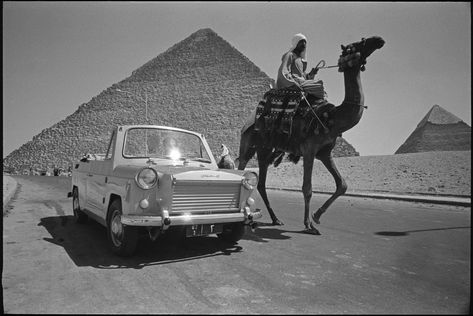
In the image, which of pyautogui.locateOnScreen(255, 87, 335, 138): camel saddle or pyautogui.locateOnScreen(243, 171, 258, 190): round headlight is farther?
pyautogui.locateOnScreen(255, 87, 335, 138): camel saddle

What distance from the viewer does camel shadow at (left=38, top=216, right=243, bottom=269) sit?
3.83 meters

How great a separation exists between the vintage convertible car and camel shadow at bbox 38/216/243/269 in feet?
Result: 0.55

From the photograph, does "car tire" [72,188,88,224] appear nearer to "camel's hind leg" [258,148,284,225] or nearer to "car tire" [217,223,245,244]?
"car tire" [217,223,245,244]

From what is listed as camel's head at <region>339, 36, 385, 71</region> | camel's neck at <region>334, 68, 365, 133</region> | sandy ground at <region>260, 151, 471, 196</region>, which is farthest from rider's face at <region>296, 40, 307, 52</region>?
sandy ground at <region>260, 151, 471, 196</region>

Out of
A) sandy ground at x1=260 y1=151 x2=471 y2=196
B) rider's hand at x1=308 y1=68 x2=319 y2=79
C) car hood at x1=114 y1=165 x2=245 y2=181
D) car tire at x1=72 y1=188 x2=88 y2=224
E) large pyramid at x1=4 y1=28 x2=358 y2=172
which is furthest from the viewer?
large pyramid at x1=4 y1=28 x2=358 y2=172

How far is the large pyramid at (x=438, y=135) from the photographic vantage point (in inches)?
2911

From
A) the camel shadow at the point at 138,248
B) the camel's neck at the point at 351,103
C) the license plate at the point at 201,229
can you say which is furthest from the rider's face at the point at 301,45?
the license plate at the point at 201,229

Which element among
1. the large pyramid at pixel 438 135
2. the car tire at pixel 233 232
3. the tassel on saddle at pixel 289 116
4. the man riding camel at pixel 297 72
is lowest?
the car tire at pixel 233 232

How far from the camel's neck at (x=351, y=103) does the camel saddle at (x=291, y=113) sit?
20 centimetres

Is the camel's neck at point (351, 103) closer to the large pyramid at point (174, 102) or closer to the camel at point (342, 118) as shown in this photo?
the camel at point (342, 118)

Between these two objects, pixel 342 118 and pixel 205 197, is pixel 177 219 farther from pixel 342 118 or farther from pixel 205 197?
pixel 342 118

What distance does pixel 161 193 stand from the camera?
12.1 feet

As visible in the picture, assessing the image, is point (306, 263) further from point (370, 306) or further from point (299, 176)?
point (299, 176)

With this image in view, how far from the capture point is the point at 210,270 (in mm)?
3566
